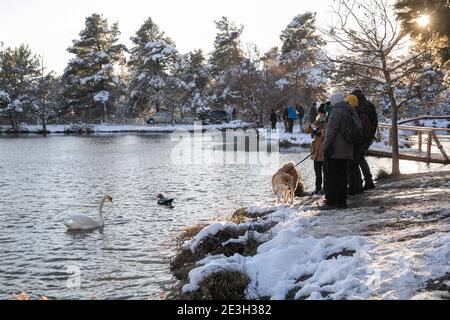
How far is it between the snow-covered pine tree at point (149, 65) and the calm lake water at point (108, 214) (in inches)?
1510

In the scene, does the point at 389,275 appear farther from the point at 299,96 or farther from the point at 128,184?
the point at 299,96

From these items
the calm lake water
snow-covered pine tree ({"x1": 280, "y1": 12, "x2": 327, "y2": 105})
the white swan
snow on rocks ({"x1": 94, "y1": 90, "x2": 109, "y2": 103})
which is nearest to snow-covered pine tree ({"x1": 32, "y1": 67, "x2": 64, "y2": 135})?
snow on rocks ({"x1": 94, "y1": 90, "x2": 109, "y2": 103})

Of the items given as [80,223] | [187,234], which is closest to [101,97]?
[80,223]

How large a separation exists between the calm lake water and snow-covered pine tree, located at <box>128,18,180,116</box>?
38.3 meters

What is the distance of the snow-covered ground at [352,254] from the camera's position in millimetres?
4570

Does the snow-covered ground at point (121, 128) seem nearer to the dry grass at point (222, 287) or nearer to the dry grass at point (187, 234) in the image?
the dry grass at point (187, 234)

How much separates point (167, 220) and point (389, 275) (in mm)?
7472

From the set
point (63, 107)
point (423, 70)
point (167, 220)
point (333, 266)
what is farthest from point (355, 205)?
point (63, 107)

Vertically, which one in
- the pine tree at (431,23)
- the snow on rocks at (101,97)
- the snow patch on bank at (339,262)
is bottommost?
the snow patch on bank at (339,262)

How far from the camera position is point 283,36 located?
2297 inches

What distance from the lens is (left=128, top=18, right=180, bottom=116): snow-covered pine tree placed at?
204ft

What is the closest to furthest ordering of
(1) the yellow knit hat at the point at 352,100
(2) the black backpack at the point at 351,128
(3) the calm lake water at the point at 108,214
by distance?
1. (3) the calm lake water at the point at 108,214
2. (2) the black backpack at the point at 351,128
3. (1) the yellow knit hat at the point at 352,100

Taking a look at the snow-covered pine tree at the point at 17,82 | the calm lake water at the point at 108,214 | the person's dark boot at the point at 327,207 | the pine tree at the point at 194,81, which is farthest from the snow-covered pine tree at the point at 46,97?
the person's dark boot at the point at 327,207
